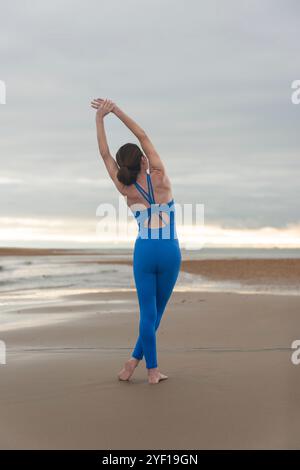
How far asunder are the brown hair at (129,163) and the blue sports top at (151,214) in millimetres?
86

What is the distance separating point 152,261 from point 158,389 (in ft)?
3.30

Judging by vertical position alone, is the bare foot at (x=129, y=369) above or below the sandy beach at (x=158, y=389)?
above

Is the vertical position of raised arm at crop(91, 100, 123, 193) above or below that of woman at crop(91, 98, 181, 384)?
above

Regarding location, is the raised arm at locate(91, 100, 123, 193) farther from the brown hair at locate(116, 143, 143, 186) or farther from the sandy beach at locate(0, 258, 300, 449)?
the sandy beach at locate(0, 258, 300, 449)

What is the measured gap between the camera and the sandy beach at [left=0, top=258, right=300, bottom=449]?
3.89 metres

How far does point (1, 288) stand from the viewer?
19.1 m

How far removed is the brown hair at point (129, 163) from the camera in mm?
4914

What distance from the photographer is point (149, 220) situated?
16.4ft

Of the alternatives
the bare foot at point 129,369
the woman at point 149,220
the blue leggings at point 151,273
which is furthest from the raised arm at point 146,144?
the bare foot at point 129,369

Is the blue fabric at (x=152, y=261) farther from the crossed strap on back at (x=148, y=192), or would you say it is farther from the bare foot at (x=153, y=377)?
the bare foot at (x=153, y=377)

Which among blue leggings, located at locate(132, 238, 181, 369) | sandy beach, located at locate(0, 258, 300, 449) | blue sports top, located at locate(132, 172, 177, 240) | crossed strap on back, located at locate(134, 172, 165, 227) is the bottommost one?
sandy beach, located at locate(0, 258, 300, 449)

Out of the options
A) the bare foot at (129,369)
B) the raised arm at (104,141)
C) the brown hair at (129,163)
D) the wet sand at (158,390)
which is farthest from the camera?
the bare foot at (129,369)

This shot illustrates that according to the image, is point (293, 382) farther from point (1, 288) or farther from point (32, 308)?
point (1, 288)

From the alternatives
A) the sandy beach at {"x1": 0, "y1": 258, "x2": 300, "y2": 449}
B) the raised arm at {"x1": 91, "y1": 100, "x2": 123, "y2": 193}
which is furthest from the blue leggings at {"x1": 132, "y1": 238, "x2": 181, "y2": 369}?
the raised arm at {"x1": 91, "y1": 100, "x2": 123, "y2": 193}
